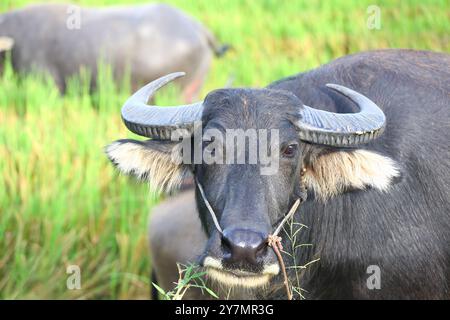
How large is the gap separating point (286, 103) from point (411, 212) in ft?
2.51

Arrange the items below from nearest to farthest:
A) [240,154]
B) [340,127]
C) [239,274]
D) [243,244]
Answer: [243,244]
[239,274]
[240,154]
[340,127]

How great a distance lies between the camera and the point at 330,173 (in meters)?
3.33

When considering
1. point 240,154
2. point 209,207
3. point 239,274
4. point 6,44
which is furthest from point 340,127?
point 6,44

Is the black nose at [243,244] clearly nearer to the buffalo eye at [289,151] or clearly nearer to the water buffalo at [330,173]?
the water buffalo at [330,173]

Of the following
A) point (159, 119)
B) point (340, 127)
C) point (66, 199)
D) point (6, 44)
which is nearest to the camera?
point (340, 127)

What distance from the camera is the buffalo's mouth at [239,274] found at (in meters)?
2.90

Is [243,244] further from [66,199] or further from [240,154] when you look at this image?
[66,199]

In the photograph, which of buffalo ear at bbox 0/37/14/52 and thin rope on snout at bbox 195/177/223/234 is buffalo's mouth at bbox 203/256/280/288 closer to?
thin rope on snout at bbox 195/177/223/234

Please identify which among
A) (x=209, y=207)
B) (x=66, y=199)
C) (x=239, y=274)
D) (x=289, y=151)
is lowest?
(x=66, y=199)

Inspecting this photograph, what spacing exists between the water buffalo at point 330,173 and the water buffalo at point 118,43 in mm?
5305

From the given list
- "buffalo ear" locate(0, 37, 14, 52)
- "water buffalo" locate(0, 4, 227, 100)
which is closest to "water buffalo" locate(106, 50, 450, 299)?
"water buffalo" locate(0, 4, 227, 100)

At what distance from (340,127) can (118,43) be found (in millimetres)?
6345
